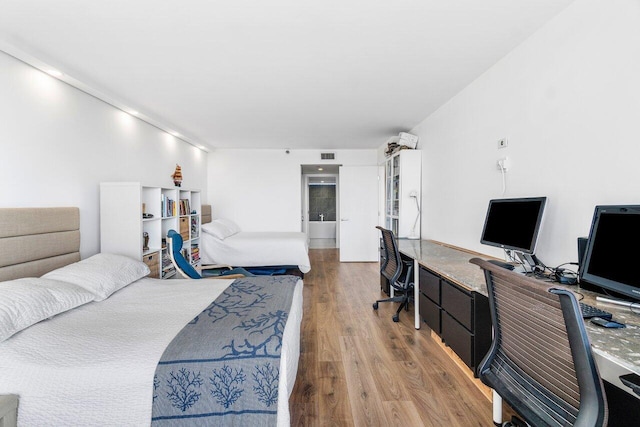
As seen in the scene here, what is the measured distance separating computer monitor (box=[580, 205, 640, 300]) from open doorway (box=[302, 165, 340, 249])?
7432mm

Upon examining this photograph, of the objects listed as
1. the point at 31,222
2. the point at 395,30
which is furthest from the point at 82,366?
the point at 395,30

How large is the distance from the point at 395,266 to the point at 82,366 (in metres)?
2.83

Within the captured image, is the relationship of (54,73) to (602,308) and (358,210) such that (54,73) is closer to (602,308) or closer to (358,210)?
(602,308)

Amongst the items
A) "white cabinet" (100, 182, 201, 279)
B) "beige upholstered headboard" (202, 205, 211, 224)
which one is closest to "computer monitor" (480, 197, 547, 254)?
"white cabinet" (100, 182, 201, 279)

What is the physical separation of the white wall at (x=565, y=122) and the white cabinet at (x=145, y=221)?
11.6ft

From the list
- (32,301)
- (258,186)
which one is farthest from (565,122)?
(258,186)

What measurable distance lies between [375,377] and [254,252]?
322 centimetres

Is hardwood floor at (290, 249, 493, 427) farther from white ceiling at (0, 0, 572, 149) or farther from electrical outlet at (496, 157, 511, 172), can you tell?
white ceiling at (0, 0, 572, 149)

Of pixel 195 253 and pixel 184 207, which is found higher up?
pixel 184 207

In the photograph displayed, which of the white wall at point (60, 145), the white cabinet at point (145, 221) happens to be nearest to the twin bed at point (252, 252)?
the white cabinet at point (145, 221)

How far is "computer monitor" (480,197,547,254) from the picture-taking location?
1.86 meters

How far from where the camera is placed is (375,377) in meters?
2.23

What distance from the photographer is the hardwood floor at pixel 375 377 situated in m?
1.83

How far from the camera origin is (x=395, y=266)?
11.1 feet
